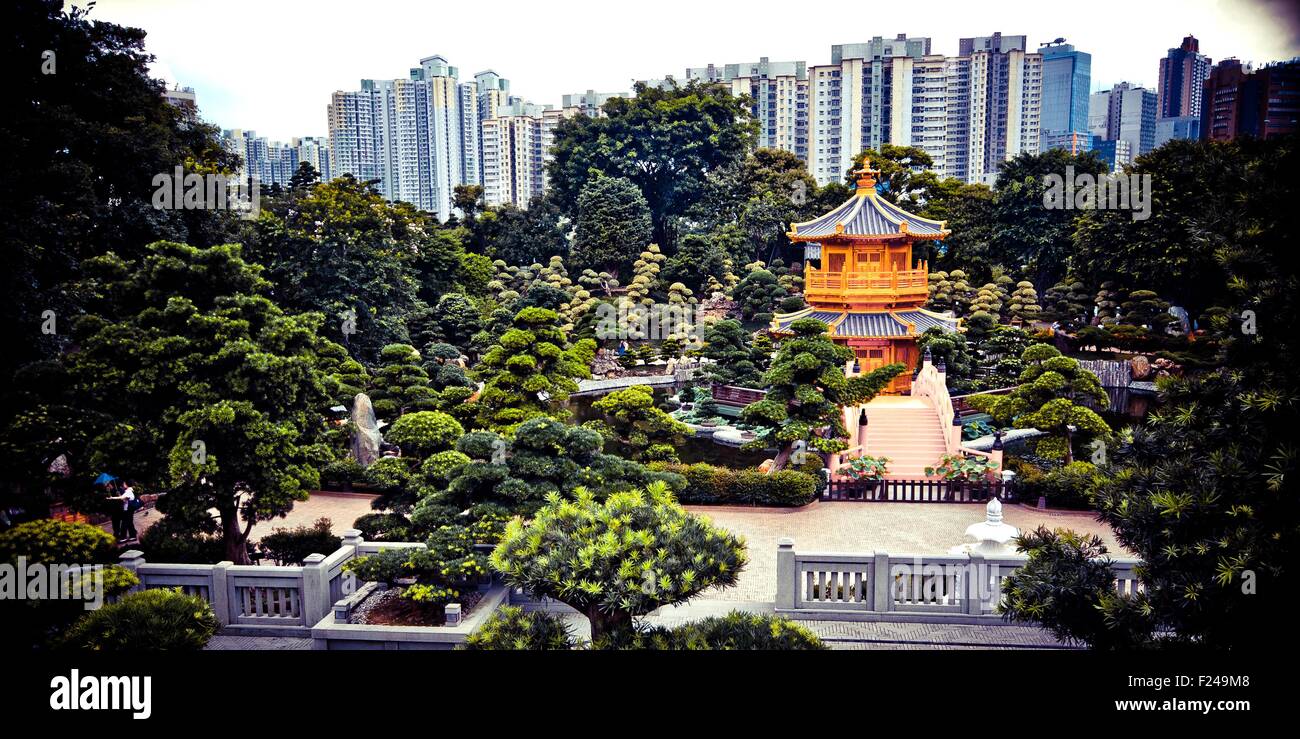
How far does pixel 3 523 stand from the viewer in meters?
7.84

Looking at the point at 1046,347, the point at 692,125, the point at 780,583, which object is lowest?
the point at 780,583

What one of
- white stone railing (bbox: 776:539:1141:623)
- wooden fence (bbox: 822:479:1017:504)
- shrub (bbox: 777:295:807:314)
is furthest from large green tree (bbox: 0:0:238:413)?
shrub (bbox: 777:295:807:314)

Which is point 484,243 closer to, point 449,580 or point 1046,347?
point 1046,347

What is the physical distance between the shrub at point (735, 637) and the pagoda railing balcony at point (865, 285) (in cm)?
1717

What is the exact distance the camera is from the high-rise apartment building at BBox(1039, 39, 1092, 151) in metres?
8.92

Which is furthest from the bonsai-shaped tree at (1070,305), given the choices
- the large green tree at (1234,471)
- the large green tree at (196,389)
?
the large green tree at (196,389)

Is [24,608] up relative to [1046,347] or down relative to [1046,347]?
down

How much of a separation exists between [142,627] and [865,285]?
1896cm

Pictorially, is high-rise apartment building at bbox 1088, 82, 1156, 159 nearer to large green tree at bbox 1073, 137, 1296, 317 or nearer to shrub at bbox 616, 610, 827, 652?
large green tree at bbox 1073, 137, 1296, 317

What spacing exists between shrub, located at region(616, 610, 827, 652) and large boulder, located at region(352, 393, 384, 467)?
35.5ft

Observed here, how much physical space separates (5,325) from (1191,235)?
11828 millimetres

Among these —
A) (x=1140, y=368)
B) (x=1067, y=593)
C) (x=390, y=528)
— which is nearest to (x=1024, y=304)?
(x=1140, y=368)

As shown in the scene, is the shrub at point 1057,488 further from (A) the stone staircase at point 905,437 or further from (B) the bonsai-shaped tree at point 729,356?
(B) the bonsai-shaped tree at point 729,356
